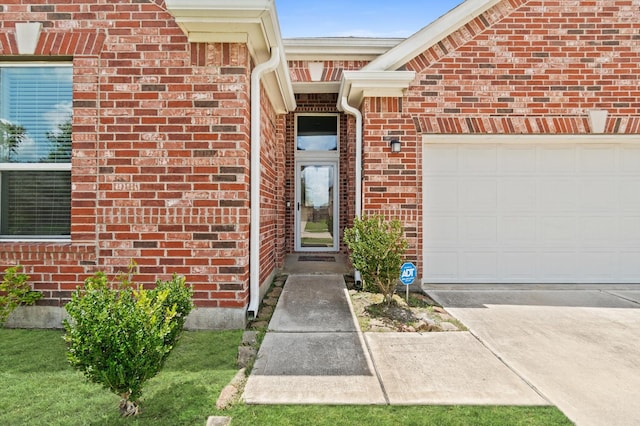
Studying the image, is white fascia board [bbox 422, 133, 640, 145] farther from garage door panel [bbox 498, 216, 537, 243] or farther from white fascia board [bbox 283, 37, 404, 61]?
white fascia board [bbox 283, 37, 404, 61]

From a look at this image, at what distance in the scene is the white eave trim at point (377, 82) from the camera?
5598mm

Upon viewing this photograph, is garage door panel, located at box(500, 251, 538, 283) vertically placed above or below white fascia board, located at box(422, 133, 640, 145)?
below

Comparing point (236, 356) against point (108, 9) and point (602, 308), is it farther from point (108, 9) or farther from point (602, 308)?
point (602, 308)

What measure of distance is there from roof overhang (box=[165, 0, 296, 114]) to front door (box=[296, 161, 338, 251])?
15.7 feet

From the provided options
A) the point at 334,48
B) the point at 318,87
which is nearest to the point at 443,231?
the point at 318,87

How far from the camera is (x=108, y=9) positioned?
13.4 ft

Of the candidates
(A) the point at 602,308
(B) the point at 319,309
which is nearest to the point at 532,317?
(A) the point at 602,308

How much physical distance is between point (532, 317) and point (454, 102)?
344 cm

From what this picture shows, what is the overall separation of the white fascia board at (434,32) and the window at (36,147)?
Result: 4359mm

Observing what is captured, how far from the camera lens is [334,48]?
7422 millimetres

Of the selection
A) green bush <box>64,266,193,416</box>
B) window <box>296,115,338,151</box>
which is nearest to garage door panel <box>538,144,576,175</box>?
window <box>296,115,338,151</box>

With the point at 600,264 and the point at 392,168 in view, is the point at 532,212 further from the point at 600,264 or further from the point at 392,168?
the point at 392,168

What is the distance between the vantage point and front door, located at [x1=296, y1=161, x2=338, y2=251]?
9.12 meters

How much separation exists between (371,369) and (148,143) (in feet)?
11.0
